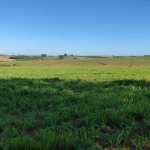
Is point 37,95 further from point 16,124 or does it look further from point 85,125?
point 85,125

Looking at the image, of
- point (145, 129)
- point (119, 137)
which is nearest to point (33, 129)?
point (119, 137)

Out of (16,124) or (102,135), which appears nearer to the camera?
(102,135)

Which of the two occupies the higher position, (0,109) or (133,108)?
(133,108)

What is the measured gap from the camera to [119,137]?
3.52 metres

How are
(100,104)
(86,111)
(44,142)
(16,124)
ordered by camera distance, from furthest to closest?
(100,104), (86,111), (16,124), (44,142)

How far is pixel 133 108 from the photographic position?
16.9ft

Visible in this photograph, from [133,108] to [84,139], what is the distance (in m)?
2.12

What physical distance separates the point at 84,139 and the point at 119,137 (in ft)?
1.99

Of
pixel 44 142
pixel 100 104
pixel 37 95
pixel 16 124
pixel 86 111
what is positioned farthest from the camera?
pixel 37 95

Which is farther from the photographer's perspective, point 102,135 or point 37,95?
point 37,95

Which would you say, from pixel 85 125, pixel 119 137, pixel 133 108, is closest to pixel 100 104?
pixel 133 108

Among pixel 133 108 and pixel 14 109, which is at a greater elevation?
pixel 133 108

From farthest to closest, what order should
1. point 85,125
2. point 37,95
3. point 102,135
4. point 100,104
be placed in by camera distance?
1. point 37,95
2. point 100,104
3. point 85,125
4. point 102,135

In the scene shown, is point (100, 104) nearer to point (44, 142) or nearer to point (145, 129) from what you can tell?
point (145, 129)
